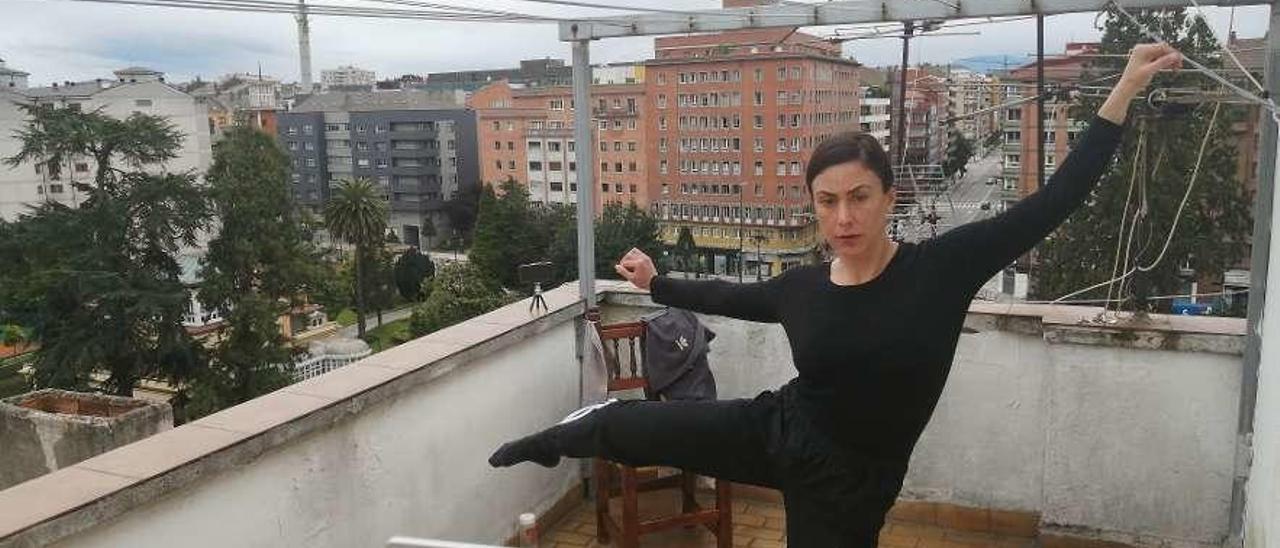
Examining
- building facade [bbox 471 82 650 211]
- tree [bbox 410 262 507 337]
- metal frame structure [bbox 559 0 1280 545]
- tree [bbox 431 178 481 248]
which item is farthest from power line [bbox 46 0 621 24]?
tree [bbox 431 178 481 248]

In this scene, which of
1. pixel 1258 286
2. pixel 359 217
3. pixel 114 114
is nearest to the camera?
pixel 1258 286

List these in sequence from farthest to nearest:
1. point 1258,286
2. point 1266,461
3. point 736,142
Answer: point 736,142 < point 1258,286 < point 1266,461

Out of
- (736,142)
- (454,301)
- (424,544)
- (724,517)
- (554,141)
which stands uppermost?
(554,141)

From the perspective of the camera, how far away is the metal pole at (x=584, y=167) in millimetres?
3250

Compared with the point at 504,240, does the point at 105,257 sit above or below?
above

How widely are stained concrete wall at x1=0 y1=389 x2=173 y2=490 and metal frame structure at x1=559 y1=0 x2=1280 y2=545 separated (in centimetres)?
283

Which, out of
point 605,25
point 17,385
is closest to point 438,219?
point 17,385

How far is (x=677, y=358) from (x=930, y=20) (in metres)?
1.41

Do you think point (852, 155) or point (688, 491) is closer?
point (852, 155)

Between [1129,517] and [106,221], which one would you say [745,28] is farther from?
[106,221]

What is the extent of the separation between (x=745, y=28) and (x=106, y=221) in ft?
77.0

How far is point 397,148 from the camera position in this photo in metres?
64.1

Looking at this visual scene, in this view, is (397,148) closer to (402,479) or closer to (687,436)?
(402,479)

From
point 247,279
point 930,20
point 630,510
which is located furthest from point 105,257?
point 930,20
